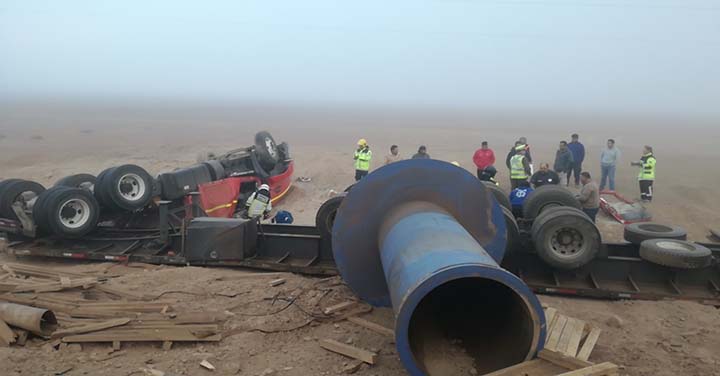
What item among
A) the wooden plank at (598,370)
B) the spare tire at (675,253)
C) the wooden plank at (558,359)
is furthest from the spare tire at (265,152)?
the wooden plank at (598,370)

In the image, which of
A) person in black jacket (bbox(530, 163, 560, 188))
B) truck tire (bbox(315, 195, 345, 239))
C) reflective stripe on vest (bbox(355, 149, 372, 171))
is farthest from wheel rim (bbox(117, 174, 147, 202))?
person in black jacket (bbox(530, 163, 560, 188))

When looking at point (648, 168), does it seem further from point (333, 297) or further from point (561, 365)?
point (561, 365)

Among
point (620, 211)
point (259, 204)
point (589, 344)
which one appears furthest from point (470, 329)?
point (620, 211)

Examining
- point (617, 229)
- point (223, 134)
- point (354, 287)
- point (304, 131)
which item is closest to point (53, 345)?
point (354, 287)

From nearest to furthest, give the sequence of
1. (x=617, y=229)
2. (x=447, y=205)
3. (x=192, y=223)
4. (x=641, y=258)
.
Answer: (x=447, y=205)
(x=641, y=258)
(x=192, y=223)
(x=617, y=229)

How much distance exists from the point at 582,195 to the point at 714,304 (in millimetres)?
3378

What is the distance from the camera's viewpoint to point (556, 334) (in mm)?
5004

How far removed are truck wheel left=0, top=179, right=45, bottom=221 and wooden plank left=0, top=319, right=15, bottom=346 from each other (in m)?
4.14

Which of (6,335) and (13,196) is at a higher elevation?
(13,196)

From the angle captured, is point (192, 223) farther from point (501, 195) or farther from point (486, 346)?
point (486, 346)

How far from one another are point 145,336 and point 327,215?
318cm

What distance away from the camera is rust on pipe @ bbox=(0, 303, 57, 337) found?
5215 mm

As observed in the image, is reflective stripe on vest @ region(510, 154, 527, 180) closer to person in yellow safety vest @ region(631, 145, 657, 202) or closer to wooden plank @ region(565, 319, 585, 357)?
person in yellow safety vest @ region(631, 145, 657, 202)

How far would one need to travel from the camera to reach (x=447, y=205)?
508 cm
